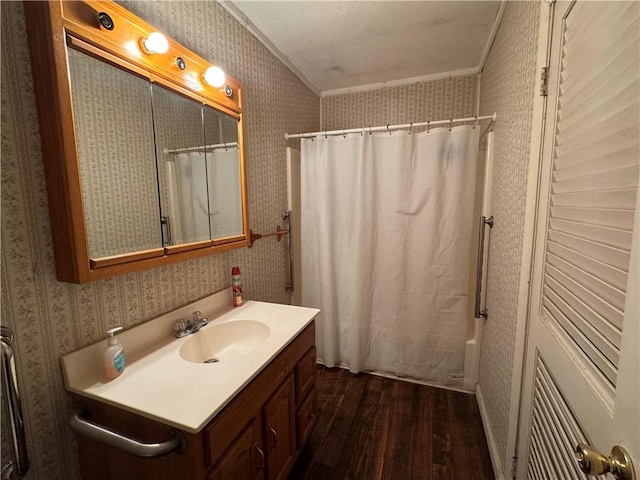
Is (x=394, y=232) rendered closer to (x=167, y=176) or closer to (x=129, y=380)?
(x=167, y=176)

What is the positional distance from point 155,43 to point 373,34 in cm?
135

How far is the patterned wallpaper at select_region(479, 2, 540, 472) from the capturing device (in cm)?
116

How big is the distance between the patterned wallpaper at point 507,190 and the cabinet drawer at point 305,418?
36.2 inches

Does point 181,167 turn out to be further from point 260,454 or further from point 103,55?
point 260,454

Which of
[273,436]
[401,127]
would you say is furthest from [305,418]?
[401,127]

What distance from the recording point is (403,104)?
244cm

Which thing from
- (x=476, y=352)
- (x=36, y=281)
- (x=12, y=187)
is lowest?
(x=476, y=352)

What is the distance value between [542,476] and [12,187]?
69.6 inches

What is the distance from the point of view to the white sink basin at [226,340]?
1.20 meters

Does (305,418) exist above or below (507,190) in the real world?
below

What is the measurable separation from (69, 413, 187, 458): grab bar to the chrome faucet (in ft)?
1.36

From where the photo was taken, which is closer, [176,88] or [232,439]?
[232,439]

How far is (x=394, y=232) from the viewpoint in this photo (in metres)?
1.99

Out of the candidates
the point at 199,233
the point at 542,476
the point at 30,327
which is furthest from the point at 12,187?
the point at 542,476
